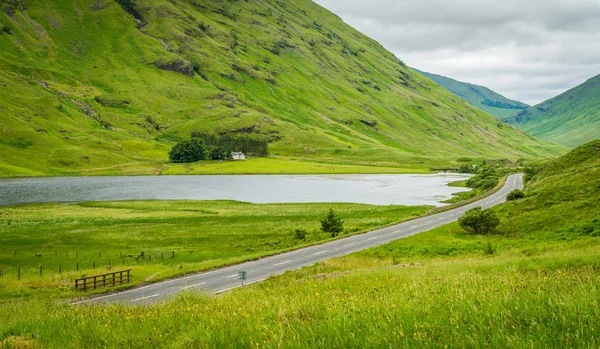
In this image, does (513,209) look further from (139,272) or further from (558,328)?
(558,328)

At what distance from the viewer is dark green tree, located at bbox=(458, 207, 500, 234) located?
48.2 m

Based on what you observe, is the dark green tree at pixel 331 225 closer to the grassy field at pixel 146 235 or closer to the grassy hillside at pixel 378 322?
the grassy field at pixel 146 235

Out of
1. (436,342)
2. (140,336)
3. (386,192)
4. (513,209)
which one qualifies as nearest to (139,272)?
(140,336)

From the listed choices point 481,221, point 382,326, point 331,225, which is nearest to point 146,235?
point 331,225

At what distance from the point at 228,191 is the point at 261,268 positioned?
107 meters

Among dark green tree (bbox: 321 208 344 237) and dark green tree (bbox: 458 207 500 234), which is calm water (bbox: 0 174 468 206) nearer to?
dark green tree (bbox: 321 208 344 237)

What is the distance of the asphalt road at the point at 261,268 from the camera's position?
31328 millimetres

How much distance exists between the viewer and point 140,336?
24.6 feet

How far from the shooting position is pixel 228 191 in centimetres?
14412

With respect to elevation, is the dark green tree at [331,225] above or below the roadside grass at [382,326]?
below

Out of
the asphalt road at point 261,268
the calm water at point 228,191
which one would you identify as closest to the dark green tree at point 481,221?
the asphalt road at point 261,268

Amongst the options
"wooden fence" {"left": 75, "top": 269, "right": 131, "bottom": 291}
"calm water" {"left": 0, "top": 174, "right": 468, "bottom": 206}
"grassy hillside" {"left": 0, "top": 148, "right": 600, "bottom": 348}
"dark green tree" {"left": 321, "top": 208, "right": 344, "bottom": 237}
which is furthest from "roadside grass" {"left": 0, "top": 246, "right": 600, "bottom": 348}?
"calm water" {"left": 0, "top": 174, "right": 468, "bottom": 206}

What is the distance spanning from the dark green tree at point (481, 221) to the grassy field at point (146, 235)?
1574 cm

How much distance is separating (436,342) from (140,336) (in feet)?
17.7
